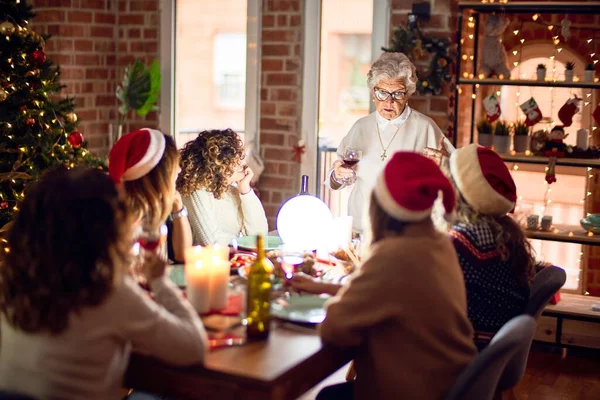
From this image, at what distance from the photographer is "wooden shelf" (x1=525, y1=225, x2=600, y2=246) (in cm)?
412

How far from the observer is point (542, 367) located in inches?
159

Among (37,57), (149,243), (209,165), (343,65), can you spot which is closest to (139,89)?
(37,57)

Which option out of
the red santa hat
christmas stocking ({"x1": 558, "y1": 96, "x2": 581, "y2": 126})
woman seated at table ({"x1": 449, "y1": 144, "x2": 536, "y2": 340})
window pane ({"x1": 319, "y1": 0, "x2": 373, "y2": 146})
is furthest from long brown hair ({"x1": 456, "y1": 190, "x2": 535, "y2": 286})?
window pane ({"x1": 319, "y1": 0, "x2": 373, "y2": 146})

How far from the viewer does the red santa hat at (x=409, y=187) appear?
202cm

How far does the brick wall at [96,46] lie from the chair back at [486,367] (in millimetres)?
3593

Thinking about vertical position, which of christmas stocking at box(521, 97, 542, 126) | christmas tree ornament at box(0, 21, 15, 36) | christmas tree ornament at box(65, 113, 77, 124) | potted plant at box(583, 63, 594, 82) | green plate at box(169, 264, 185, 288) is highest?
christmas tree ornament at box(0, 21, 15, 36)

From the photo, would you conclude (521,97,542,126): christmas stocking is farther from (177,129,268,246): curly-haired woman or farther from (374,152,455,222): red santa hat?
(374,152,455,222): red santa hat

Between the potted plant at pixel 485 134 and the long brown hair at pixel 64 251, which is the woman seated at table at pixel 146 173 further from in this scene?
the potted plant at pixel 485 134

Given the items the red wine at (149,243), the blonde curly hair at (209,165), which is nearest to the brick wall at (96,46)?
the blonde curly hair at (209,165)

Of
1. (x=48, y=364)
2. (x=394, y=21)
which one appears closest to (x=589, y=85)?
(x=394, y=21)

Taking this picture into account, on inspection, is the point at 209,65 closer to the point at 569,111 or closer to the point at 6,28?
the point at 6,28

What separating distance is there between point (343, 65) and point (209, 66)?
2.96ft

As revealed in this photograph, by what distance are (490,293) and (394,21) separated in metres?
2.42

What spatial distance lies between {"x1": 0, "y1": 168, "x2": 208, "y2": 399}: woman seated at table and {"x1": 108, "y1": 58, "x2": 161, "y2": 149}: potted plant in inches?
123
